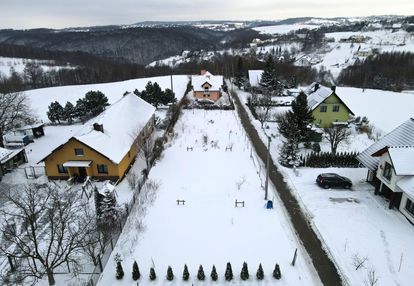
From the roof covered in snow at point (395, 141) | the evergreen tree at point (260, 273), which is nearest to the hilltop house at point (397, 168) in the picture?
the roof covered in snow at point (395, 141)

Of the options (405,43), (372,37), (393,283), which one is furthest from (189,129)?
(372,37)

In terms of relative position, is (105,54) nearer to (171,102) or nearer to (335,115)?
(171,102)

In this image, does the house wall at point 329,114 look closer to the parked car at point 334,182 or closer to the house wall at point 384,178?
the parked car at point 334,182

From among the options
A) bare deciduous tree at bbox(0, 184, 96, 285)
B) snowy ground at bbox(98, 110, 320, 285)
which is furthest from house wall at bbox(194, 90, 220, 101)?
bare deciduous tree at bbox(0, 184, 96, 285)

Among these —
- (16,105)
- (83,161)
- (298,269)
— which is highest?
(16,105)

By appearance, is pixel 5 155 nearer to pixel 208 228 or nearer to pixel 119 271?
pixel 119 271

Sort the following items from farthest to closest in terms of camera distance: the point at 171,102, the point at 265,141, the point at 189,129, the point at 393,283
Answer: the point at 171,102 → the point at 189,129 → the point at 265,141 → the point at 393,283

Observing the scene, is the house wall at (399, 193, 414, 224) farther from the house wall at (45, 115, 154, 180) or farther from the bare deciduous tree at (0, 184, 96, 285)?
the house wall at (45, 115, 154, 180)
